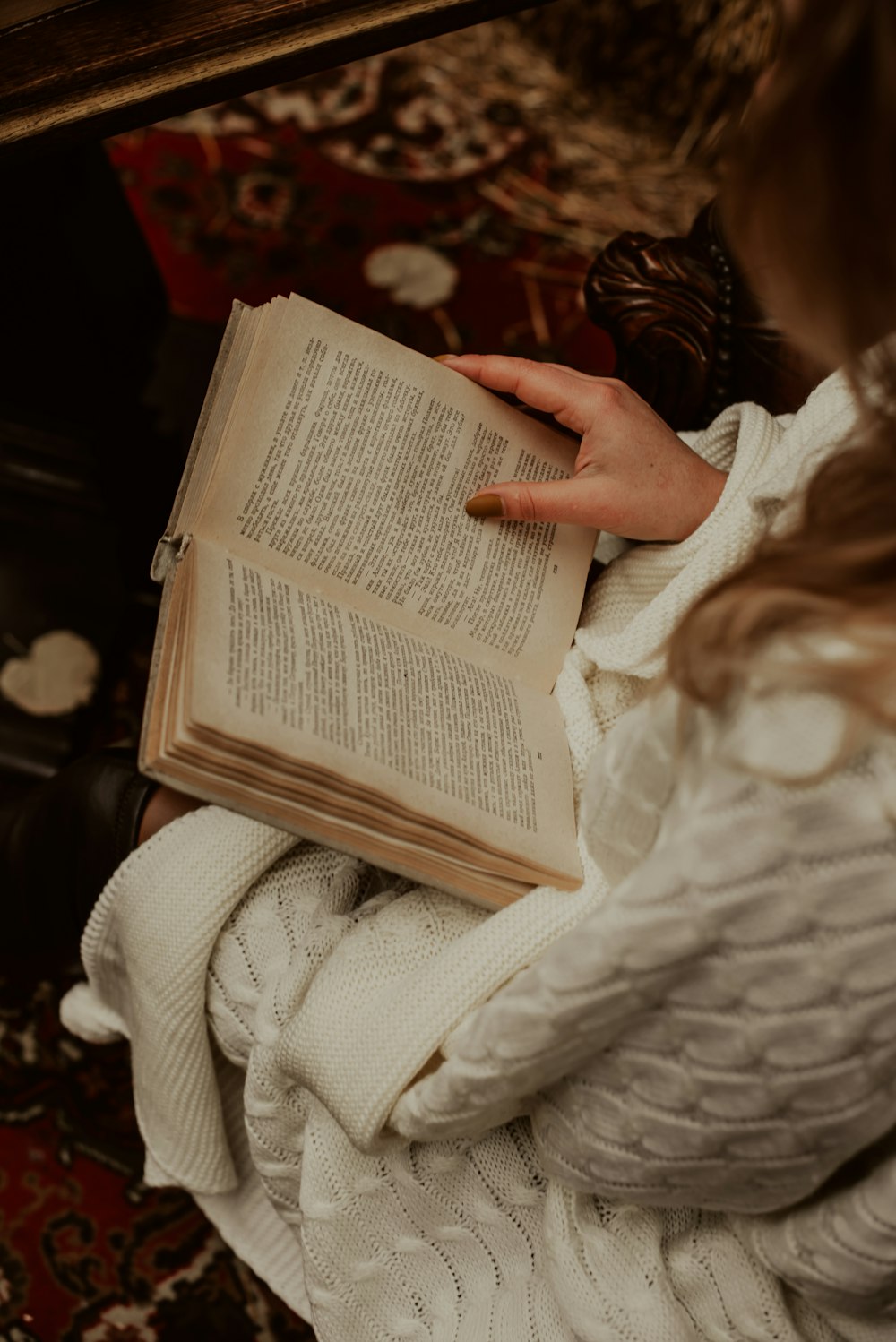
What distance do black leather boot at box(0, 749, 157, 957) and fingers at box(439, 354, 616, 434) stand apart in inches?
15.3

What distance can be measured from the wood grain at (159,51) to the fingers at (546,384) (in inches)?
9.5

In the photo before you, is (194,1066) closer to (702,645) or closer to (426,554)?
(426,554)

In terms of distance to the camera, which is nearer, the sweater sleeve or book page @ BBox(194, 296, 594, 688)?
the sweater sleeve

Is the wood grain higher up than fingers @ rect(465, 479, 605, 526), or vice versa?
the wood grain

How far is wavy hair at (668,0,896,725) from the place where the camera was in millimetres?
347

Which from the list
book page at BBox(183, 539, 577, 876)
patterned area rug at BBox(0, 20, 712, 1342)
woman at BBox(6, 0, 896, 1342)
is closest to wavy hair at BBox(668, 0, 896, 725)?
woman at BBox(6, 0, 896, 1342)

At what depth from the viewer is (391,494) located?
0.71 m

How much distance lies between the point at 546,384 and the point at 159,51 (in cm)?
35

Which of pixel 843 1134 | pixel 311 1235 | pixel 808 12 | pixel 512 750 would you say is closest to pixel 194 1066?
pixel 311 1235

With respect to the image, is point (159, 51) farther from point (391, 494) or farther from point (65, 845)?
point (65, 845)

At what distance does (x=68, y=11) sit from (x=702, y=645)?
67 cm

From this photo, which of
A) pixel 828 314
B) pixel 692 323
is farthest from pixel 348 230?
pixel 828 314

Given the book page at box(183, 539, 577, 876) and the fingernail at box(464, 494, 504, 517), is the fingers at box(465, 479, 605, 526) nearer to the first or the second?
the fingernail at box(464, 494, 504, 517)

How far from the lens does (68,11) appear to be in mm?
738
